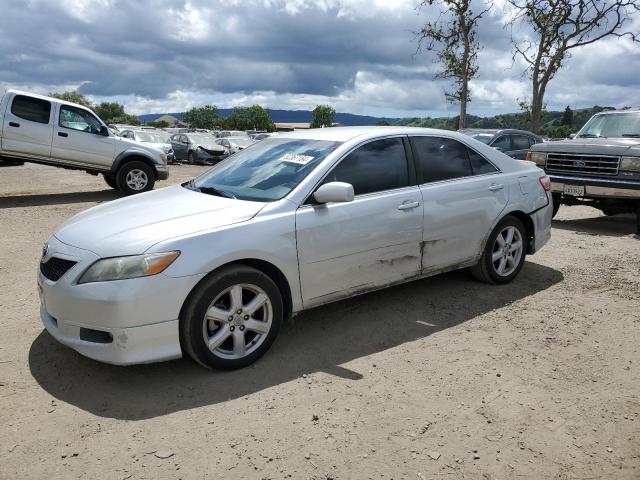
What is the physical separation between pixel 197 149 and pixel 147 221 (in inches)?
894

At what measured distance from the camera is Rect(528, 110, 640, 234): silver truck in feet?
26.3

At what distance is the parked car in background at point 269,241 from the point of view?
323 cm

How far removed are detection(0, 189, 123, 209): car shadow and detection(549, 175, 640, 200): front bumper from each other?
29.2ft

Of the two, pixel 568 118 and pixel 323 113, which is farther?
pixel 323 113

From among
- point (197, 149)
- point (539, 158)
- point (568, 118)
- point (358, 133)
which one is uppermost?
point (568, 118)

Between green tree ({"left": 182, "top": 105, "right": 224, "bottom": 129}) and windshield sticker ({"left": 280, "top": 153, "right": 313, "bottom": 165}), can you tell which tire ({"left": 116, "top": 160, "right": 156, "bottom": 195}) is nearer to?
windshield sticker ({"left": 280, "top": 153, "right": 313, "bottom": 165})

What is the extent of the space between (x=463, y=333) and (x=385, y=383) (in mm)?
1090

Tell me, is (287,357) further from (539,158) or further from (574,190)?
(539,158)

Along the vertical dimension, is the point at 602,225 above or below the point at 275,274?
above

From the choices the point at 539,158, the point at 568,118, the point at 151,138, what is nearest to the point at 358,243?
the point at 539,158

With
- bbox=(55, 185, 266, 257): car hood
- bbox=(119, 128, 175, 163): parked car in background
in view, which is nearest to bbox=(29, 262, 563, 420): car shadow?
bbox=(55, 185, 266, 257): car hood

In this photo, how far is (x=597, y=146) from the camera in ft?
27.5

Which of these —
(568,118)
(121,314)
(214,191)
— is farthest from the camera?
(568,118)

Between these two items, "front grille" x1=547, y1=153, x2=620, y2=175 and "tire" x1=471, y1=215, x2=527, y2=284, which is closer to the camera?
"tire" x1=471, y1=215, x2=527, y2=284
